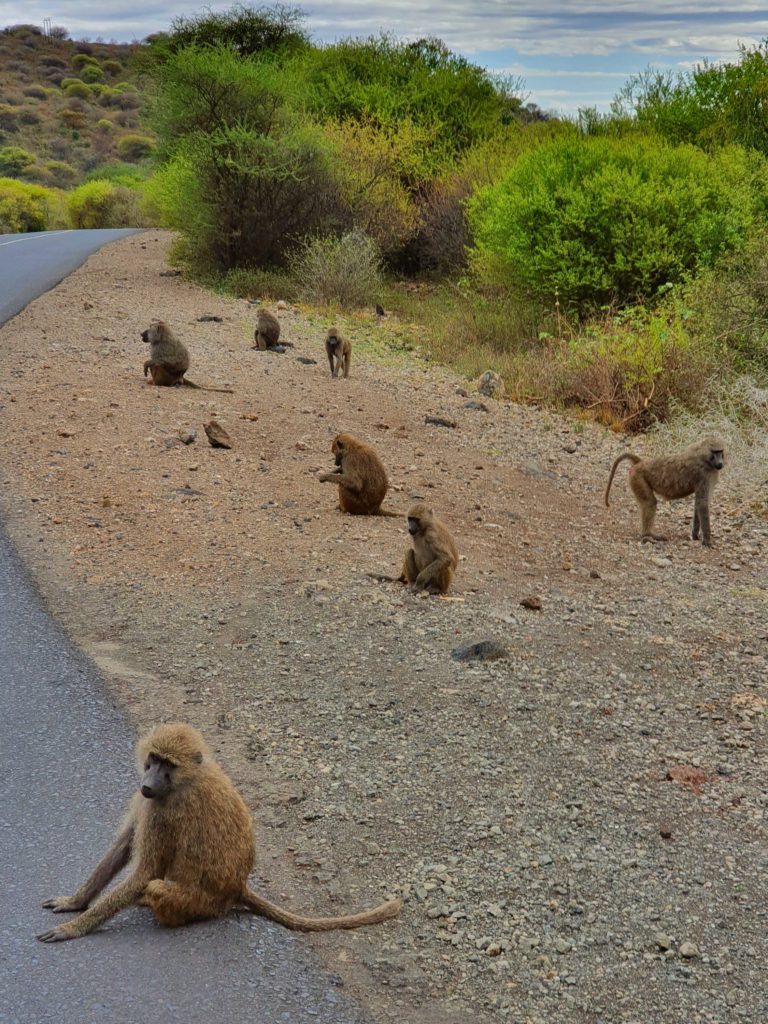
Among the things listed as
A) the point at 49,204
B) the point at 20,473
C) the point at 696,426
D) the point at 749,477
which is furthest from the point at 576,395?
the point at 49,204

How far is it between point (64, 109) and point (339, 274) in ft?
209

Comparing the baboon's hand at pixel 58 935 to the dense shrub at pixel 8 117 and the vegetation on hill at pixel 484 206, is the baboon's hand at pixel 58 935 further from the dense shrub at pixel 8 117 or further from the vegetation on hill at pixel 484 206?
the dense shrub at pixel 8 117

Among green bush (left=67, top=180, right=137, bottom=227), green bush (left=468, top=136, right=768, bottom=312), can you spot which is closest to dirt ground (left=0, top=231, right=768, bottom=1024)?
green bush (left=468, top=136, right=768, bottom=312)

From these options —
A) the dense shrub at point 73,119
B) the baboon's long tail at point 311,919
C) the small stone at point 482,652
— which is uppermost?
the dense shrub at point 73,119

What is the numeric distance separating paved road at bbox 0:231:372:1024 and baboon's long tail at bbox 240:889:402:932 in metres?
0.05

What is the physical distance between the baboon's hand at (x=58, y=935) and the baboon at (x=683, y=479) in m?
7.08

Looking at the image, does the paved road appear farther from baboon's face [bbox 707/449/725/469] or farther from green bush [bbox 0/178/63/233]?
green bush [bbox 0/178/63/233]

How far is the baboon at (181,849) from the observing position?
3.73 metres

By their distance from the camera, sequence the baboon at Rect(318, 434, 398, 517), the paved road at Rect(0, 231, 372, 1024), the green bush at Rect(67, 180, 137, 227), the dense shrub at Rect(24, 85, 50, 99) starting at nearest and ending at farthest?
the paved road at Rect(0, 231, 372, 1024), the baboon at Rect(318, 434, 398, 517), the green bush at Rect(67, 180, 137, 227), the dense shrub at Rect(24, 85, 50, 99)

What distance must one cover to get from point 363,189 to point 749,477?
1555 centimetres

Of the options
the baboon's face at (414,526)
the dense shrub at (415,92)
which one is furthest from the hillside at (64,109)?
the baboon's face at (414,526)

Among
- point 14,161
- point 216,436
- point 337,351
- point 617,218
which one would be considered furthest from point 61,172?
point 216,436

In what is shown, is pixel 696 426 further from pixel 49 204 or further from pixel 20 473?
pixel 49 204

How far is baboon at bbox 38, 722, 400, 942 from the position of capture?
12.2 feet
